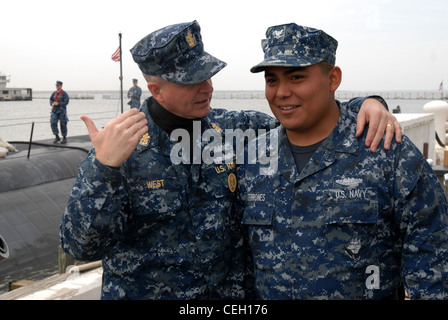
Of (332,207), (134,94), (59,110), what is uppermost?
(332,207)

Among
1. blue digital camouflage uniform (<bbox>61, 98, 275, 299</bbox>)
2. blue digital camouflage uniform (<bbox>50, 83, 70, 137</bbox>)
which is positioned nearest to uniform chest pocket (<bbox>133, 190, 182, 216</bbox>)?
blue digital camouflage uniform (<bbox>61, 98, 275, 299</bbox>)

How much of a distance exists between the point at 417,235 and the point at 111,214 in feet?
4.99

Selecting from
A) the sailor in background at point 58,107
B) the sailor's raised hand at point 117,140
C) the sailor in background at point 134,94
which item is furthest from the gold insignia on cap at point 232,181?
the sailor in background at point 134,94

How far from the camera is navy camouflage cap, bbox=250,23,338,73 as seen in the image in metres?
2.45

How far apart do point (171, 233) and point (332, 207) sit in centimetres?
92

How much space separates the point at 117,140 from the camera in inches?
91.2

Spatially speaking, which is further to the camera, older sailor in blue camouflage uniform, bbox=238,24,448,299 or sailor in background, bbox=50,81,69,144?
sailor in background, bbox=50,81,69,144

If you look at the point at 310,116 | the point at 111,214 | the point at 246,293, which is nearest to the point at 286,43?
the point at 310,116

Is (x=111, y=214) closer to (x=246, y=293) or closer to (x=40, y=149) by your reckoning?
(x=246, y=293)

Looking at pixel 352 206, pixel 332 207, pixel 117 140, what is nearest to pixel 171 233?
pixel 117 140

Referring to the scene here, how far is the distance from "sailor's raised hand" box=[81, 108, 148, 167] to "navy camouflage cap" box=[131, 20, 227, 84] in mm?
537

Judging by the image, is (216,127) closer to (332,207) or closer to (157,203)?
(157,203)

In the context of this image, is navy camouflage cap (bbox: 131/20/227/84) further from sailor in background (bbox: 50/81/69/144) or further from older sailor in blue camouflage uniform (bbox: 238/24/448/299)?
sailor in background (bbox: 50/81/69/144)

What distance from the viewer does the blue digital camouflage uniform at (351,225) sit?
2.33 meters
